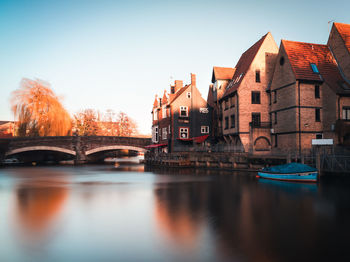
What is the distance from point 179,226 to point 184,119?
131ft

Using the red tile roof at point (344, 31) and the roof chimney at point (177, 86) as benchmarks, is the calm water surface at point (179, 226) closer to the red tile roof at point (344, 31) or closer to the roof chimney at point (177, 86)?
the red tile roof at point (344, 31)

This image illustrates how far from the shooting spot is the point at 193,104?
5341cm

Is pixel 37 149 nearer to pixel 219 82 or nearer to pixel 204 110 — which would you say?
pixel 204 110

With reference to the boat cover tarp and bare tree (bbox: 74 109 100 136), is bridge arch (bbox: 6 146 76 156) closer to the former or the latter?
bare tree (bbox: 74 109 100 136)

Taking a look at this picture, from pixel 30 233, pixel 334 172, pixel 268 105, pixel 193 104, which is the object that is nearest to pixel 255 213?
pixel 30 233

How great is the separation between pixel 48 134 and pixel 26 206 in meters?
44.9

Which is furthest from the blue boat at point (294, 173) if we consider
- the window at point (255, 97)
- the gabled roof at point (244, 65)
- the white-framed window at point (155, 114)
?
the white-framed window at point (155, 114)

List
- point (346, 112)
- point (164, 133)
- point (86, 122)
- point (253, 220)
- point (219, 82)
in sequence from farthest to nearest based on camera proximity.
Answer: point (86, 122), point (164, 133), point (219, 82), point (346, 112), point (253, 220)

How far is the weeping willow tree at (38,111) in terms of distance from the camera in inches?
2244

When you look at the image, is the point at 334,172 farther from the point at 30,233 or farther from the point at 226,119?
the point at 30,233

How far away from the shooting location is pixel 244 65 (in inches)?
1796

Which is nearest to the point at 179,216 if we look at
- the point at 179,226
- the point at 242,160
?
the point at 179,226

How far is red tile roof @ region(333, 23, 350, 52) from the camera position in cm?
3816

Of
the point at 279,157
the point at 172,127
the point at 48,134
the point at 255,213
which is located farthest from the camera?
the point at 48,134
